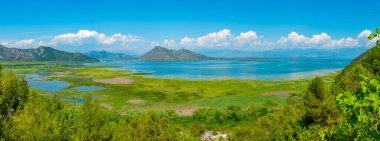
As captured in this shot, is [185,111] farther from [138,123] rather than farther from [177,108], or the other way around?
[138,123]

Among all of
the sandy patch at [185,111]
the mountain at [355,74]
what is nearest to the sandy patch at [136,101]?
the sandy patch at [185,111]

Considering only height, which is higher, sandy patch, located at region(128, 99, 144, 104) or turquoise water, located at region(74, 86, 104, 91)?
turquoise water, located at region(74, 86, 104, 91)

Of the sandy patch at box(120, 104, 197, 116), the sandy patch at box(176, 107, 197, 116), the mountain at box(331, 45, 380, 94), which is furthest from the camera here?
the sandy patch at box(120, 104, 197, 116)

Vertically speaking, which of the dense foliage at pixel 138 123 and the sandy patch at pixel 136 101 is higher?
the dense foliage at pixel 138 123

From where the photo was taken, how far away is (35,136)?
26.9 m

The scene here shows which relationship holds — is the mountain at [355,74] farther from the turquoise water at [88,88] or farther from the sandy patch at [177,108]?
the turquoise water at [88,88]

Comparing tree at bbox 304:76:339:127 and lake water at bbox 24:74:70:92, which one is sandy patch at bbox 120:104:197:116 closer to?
lake water at bbox 24:74:70:92

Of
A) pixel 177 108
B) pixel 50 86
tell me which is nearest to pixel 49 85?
pixel 50 86

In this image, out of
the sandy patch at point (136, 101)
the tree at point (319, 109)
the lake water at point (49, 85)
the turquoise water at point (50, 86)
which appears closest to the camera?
the tree at point (319, 109)

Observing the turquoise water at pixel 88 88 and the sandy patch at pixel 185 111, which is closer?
the sandy patch at pixel 185 111

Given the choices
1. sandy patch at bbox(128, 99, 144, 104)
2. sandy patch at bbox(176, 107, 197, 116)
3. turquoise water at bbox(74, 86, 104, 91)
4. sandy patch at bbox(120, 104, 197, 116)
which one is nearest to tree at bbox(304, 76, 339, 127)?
sandy patch at bbox(176, 107, 197, 116)

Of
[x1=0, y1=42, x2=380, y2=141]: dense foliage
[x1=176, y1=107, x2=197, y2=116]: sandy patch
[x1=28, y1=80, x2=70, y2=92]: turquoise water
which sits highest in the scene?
[x1=0, y1=42, x2=380, y2=141]: dense foliage

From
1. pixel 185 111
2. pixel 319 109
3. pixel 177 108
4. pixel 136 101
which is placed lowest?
pixel 185 111

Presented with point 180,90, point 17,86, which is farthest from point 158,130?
point 180,90
